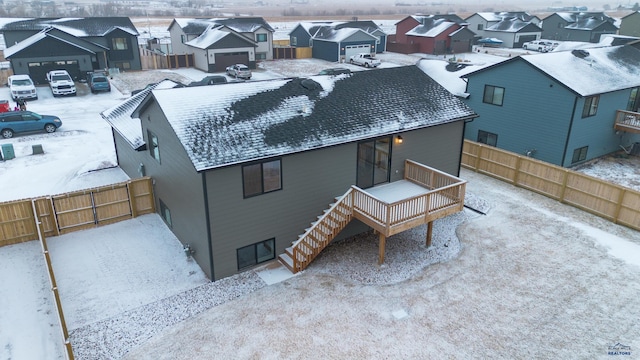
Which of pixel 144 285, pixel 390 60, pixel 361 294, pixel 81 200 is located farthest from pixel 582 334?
pixel 390 60

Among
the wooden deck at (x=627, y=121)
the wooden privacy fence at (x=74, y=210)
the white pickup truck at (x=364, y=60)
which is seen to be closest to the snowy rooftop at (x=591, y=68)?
the wooden deck at (x=627, y=121)

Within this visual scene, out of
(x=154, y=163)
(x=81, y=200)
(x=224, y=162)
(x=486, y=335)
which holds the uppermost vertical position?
(x=224, y=162)

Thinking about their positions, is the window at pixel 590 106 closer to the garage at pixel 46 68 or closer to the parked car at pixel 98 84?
the parked car at pixel 98 84

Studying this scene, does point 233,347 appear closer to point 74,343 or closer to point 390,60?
point 74,343

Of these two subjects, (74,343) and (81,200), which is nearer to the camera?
(74,343)

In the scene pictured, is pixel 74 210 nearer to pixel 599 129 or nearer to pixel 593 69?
pixel 599 129

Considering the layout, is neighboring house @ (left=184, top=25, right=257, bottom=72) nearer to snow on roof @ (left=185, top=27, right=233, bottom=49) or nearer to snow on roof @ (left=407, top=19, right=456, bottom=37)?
snow on roof @ (left=185, top=27, right=233, bottom=49)
